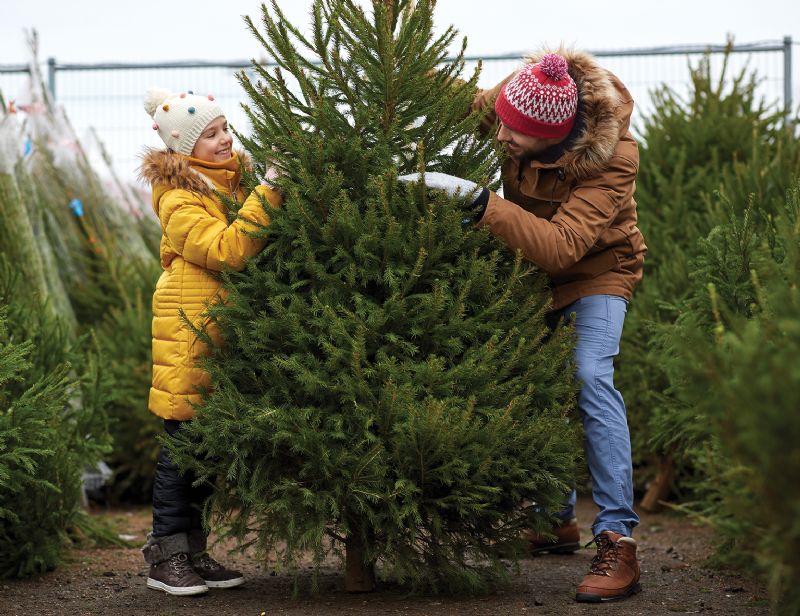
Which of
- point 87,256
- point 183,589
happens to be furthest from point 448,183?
point 87,256

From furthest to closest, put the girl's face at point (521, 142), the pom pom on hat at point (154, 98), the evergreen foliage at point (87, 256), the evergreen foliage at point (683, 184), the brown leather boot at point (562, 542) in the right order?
the evergreen foliage at point (87, 256), the evergreen foliage at point (683, 184), the brown leather boot at point (562, 542), the pom pom on hat at point (154, 98), the girl's face at point (521, 142)

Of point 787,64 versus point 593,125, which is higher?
point 787,64

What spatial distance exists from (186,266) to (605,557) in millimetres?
1890

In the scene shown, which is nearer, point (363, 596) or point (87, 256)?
point (363, 596)

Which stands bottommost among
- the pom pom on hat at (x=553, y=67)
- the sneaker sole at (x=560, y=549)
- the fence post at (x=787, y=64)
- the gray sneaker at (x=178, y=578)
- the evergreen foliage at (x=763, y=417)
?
the gray sneaker at (x=178, y=578)

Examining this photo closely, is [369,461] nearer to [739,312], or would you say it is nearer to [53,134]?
[739,312]

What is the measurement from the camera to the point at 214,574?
164 inches

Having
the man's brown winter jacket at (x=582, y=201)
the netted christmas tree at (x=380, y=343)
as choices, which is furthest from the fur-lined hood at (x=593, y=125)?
the netted christmas tree at (x=380, y=343)

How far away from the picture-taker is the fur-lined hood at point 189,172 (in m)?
4.01

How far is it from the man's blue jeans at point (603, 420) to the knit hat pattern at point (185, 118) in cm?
160

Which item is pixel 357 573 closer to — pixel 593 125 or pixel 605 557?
pixel 605 557

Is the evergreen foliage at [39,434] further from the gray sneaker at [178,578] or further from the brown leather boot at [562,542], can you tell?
the brown leather boot at [562,542]

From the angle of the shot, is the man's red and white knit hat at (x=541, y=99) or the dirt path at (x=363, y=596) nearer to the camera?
the dirt path at (x=363, y=596)

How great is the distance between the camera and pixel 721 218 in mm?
5211
